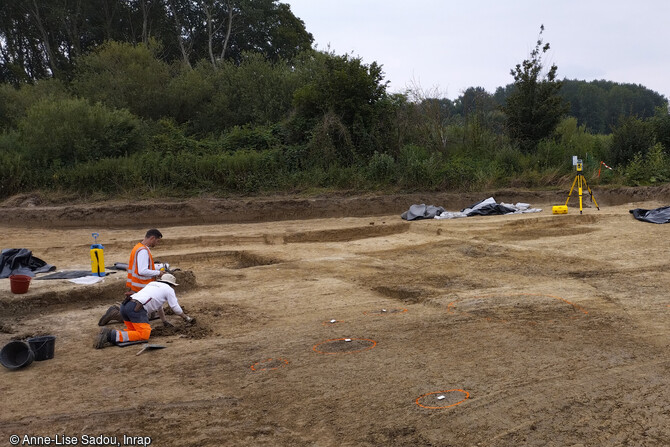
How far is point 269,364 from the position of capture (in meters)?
6.30

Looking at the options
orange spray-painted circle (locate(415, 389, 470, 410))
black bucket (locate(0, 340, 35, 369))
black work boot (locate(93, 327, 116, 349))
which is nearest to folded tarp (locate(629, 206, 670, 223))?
orange spray-painted circle (locate(415, 389, 470, 410))

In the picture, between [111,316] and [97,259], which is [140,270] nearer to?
[111,316]

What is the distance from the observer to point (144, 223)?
63.1 ft

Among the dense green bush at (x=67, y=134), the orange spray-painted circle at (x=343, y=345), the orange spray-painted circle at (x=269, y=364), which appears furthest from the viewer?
the dense green bush at (x=67, y=134)

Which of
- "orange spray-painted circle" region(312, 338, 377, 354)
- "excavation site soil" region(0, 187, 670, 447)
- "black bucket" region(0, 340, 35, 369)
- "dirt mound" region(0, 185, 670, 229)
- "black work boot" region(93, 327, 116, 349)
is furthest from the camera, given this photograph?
"dirt mound" region(0, 185, 670, 229)

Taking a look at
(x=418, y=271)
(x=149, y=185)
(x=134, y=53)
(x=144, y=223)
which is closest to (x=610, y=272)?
(x=418, y=271)

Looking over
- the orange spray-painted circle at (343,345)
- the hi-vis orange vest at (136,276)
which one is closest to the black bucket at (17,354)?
the hi-vis orange vest at (136,276)

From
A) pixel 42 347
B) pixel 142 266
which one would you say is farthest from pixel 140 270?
pixel 42 347

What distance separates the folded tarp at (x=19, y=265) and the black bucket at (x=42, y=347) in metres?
5.05

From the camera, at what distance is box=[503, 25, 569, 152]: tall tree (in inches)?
952

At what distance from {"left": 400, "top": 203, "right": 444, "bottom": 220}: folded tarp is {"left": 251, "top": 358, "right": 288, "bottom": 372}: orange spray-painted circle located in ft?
41.6

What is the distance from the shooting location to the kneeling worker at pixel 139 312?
727 centimetres

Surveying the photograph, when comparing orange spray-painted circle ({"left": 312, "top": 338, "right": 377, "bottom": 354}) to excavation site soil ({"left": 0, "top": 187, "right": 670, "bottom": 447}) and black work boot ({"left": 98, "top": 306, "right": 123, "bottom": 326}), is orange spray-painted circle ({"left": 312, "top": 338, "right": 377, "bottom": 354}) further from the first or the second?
black work boot ({"left": 98, "top": 306, "right": 123, "bottom": 326})

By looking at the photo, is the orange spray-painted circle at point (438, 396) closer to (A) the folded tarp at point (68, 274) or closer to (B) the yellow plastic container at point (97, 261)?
(B) the yellow plastic container at point (97, 261)
